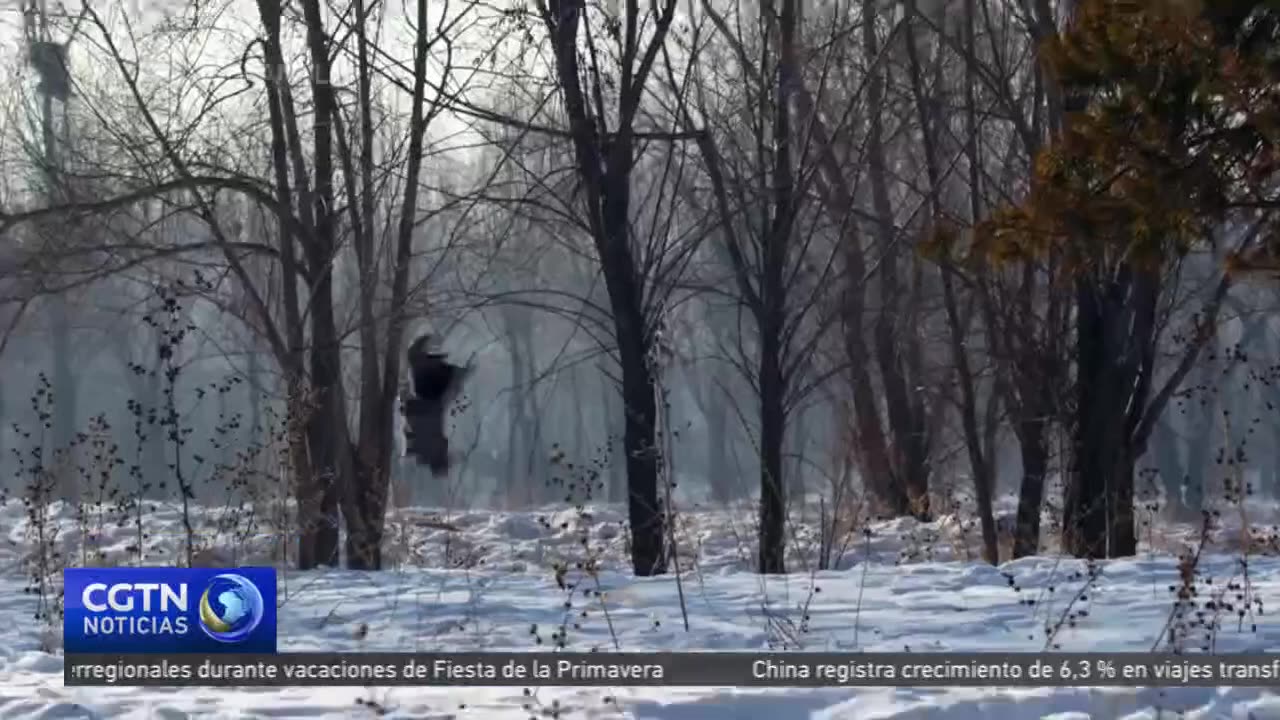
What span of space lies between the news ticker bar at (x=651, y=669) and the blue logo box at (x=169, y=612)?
3.3 inches

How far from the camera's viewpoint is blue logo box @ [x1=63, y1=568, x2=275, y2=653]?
5824 millimetres

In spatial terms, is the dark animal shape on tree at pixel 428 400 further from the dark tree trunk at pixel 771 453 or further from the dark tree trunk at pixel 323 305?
the dark tree trunk at pixel 771 453

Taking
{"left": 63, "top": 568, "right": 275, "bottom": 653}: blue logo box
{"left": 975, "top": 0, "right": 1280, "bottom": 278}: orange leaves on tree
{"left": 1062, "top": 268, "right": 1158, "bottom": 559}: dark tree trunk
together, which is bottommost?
{"left": 63, "top": 568, "right": 275, "bottom": 653}: blue logo box

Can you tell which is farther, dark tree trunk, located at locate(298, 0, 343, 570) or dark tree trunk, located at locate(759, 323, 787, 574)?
dark tree trunk, located at locate(298, 0, 343, 570)

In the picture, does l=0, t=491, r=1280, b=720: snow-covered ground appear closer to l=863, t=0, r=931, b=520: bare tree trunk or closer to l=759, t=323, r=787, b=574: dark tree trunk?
l=759, t=323, r=787, b=574: dark tree trunk

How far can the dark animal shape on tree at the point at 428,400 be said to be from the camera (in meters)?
10.8

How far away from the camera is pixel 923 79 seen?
518 inches

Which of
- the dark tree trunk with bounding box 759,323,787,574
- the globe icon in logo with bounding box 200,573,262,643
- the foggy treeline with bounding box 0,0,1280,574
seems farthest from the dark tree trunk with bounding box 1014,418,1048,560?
the globe icon in logo with bounding box 200,573,262,643

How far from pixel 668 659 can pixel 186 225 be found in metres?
8.56

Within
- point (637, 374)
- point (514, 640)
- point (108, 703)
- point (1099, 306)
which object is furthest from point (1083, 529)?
point (108, 703)

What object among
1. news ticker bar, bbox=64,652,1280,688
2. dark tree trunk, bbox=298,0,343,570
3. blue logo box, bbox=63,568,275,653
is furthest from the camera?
dark tree trunk, bbox=298,0,343,570

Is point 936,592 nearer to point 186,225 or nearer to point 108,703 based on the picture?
point 108,703

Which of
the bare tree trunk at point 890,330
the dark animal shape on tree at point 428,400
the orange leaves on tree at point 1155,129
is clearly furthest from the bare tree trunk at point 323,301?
the orange leaves on tree at point 1155,129

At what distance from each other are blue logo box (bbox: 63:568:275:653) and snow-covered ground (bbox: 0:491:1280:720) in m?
0.24
